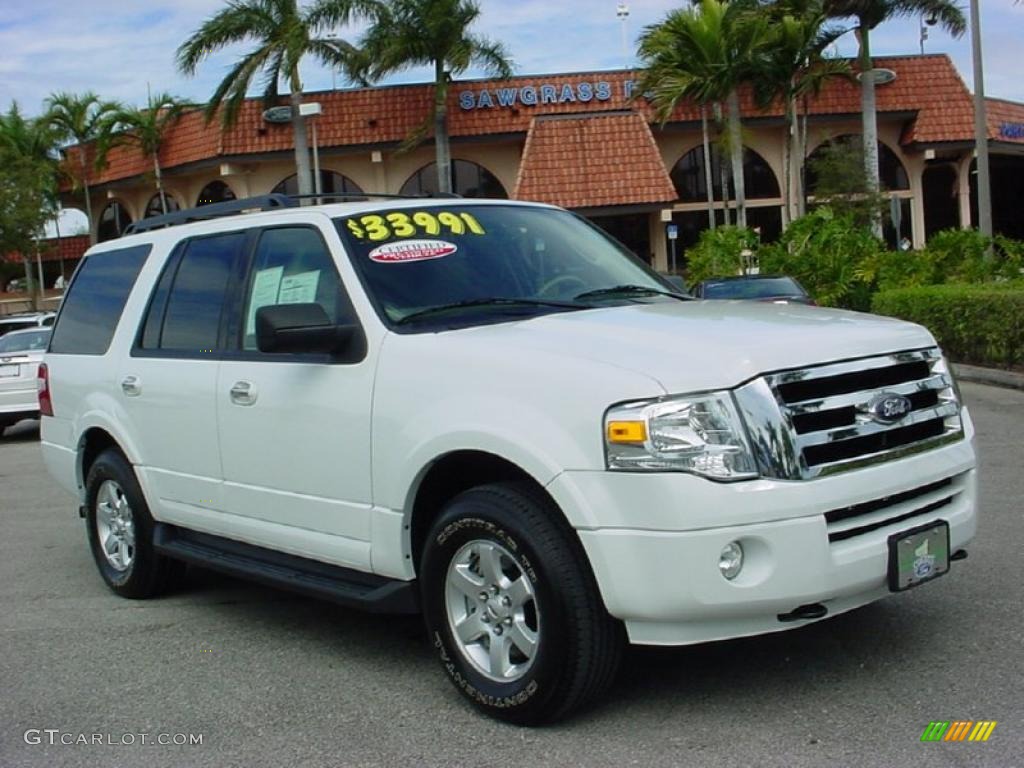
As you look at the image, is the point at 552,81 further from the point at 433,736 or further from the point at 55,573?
the point at 433,736

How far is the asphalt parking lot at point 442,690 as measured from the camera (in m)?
3.92

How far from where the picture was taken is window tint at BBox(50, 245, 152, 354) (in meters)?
6.46

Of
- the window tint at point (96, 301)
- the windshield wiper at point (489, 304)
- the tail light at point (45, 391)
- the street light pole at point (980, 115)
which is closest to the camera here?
the windshield wiper at point (489, 304)

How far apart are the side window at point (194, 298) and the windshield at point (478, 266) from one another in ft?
3.00

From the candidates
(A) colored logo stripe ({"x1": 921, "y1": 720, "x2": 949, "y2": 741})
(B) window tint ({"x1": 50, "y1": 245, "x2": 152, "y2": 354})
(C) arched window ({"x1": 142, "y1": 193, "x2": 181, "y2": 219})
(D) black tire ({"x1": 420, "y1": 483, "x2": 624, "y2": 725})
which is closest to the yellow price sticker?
(D) black tire ({"x1": 420, "y1": 483, "x2": 624, "y2": 725})

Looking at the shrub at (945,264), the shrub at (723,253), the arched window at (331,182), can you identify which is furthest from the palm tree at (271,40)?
the shrub at (945,264)

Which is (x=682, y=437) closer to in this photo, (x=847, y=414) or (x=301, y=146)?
→ (x=847, y=414)

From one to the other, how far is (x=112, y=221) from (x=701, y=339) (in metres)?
45.0

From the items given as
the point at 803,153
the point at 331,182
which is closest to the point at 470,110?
the point at 331,182

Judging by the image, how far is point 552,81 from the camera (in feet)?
118

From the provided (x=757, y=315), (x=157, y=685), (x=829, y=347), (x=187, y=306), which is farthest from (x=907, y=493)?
(x=187, y=306)

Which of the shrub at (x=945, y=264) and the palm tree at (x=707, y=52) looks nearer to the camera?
the shrub at (x=945, y=264)

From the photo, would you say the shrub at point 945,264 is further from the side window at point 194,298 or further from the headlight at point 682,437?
the headlight at point 682,437

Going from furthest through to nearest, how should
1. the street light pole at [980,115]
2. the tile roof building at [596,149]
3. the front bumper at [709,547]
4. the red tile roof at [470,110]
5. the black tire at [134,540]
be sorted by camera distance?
the red tile roof at [470,110]
the tile roof building at [596,149]
the street light pole at [980,115]
the black tire at [134,540]
the front bumper at [709,547]
